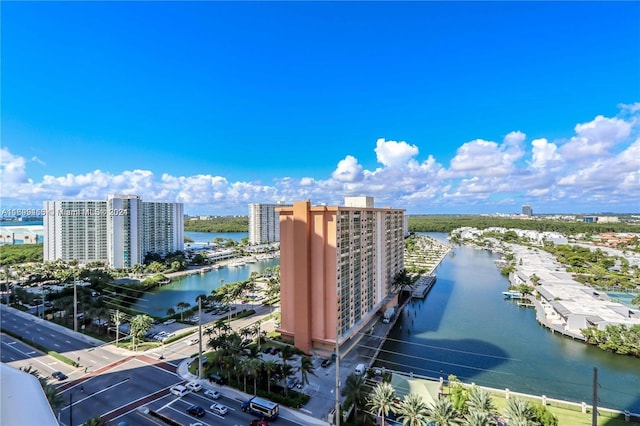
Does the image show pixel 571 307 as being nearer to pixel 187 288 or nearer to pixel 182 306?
pixel 182 306

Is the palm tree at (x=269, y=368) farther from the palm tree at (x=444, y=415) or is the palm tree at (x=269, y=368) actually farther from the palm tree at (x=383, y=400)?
the palm tree at (x=444, y=415)

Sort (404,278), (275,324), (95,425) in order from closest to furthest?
(95,425) → (275,324) → (404,278)

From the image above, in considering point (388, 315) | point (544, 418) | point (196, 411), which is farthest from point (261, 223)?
point (544, 418)

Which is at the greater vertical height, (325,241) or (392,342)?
(325,241)

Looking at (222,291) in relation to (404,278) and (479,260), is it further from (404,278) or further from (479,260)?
(479,260)

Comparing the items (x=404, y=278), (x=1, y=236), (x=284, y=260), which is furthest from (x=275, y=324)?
(x=1, y=236)

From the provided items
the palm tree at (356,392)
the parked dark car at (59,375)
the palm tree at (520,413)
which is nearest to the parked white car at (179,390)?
the parked dark car at (59,375)

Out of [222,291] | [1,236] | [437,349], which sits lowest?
[437,349]
